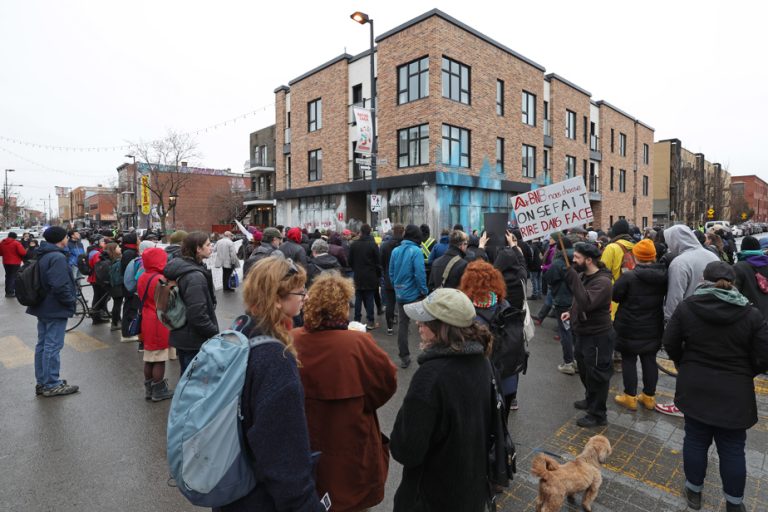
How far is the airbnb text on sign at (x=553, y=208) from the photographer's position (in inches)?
252

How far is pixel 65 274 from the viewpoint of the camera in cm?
514

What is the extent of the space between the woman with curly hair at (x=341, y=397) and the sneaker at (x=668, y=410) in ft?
13.3

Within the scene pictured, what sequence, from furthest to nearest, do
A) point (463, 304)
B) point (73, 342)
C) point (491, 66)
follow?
point (491, 66) → point (73, 342) → point (463, 304)

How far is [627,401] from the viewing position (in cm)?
487

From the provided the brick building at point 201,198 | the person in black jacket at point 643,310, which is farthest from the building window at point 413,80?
the brick building at point 201,198

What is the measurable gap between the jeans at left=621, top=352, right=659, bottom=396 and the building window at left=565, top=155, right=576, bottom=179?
91.0 ft

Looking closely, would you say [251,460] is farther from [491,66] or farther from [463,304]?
[491,66]

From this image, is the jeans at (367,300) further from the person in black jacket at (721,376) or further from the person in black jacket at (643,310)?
the person in black jacket at (721,376)

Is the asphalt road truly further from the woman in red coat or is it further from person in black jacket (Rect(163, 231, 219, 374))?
person in black jacket (Rect(163, 231, 219, 374))

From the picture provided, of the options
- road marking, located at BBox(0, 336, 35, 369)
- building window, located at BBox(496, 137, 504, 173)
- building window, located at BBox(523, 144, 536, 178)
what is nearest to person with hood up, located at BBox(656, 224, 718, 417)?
road marking, located at BBox(0, 336, 35, 369)

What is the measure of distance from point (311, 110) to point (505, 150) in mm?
12546

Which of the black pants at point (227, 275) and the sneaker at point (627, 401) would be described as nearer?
the sneaker at point (627, 401)

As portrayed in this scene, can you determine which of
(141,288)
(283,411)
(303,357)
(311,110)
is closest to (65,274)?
(141,288)

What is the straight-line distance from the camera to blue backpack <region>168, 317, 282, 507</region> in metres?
1.60
